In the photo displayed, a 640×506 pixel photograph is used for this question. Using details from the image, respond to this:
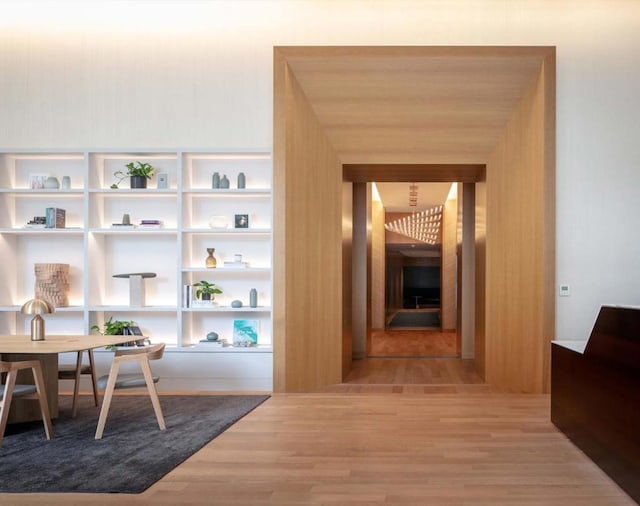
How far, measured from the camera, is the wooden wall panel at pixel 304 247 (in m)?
6.38

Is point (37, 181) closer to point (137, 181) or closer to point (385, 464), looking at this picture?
point (137, 181)

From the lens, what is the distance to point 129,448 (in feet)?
13.8

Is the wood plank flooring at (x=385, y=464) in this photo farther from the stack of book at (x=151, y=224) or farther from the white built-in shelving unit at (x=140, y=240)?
the stack of book at (x=151, y=224)

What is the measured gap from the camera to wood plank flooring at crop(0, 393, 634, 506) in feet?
10.8

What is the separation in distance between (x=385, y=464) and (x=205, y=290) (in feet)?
10.5

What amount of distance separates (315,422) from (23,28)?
16.7 ft

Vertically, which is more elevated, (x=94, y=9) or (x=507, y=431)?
(x=94, y=9)

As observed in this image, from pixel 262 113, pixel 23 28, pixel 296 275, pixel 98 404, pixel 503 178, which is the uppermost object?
pixel 23 28

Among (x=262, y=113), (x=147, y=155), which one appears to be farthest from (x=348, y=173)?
(x=147, y=155)

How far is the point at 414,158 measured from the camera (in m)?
7.40

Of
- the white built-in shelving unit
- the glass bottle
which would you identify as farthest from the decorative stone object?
the glass bottle

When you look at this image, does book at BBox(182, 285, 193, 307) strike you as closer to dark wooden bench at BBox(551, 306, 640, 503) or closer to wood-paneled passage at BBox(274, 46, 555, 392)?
wood-paneled passage at BBox(274, 46, 555, 392)

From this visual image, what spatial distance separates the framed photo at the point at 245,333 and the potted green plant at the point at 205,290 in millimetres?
381

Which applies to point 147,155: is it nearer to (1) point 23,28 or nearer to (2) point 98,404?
(1) point 23,28
